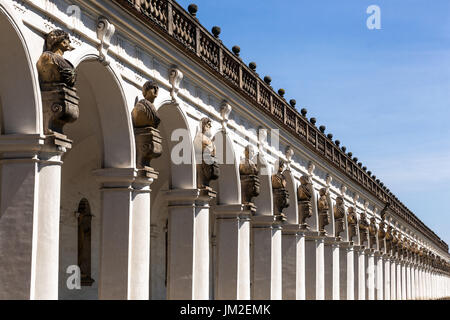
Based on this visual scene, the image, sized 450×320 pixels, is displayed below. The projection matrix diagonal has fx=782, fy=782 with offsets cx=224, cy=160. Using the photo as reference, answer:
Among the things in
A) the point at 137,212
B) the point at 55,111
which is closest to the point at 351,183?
the point at 137,212

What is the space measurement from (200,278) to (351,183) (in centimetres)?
2411

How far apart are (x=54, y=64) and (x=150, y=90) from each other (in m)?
4.07

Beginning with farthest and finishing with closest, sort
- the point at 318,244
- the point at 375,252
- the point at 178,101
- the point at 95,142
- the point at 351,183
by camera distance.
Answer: the point at 375,252 < the point at 351,183 < the point at 318,244 < the point at 95,142 < the point at 178,101

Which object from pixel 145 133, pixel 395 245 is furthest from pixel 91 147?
pixel 395 245

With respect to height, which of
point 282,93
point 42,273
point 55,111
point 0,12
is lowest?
point 42,273

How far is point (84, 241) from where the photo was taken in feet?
70.6

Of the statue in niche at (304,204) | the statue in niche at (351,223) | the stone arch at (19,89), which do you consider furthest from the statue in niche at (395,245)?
the stone arch at (19,89)

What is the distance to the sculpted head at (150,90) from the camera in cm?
1570

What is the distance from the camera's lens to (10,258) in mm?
11445

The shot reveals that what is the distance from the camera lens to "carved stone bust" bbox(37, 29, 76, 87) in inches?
465

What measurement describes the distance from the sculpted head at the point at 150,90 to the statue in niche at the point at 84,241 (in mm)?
6576

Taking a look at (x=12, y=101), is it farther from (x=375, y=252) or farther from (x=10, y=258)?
(x=375, y=252)

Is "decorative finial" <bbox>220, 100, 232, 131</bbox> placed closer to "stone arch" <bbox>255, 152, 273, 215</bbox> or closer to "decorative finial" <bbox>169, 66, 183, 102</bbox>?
"decorative finial" <bbox>169, 66, 183, 102</bbox>

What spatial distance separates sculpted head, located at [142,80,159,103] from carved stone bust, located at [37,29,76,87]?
3565mm
